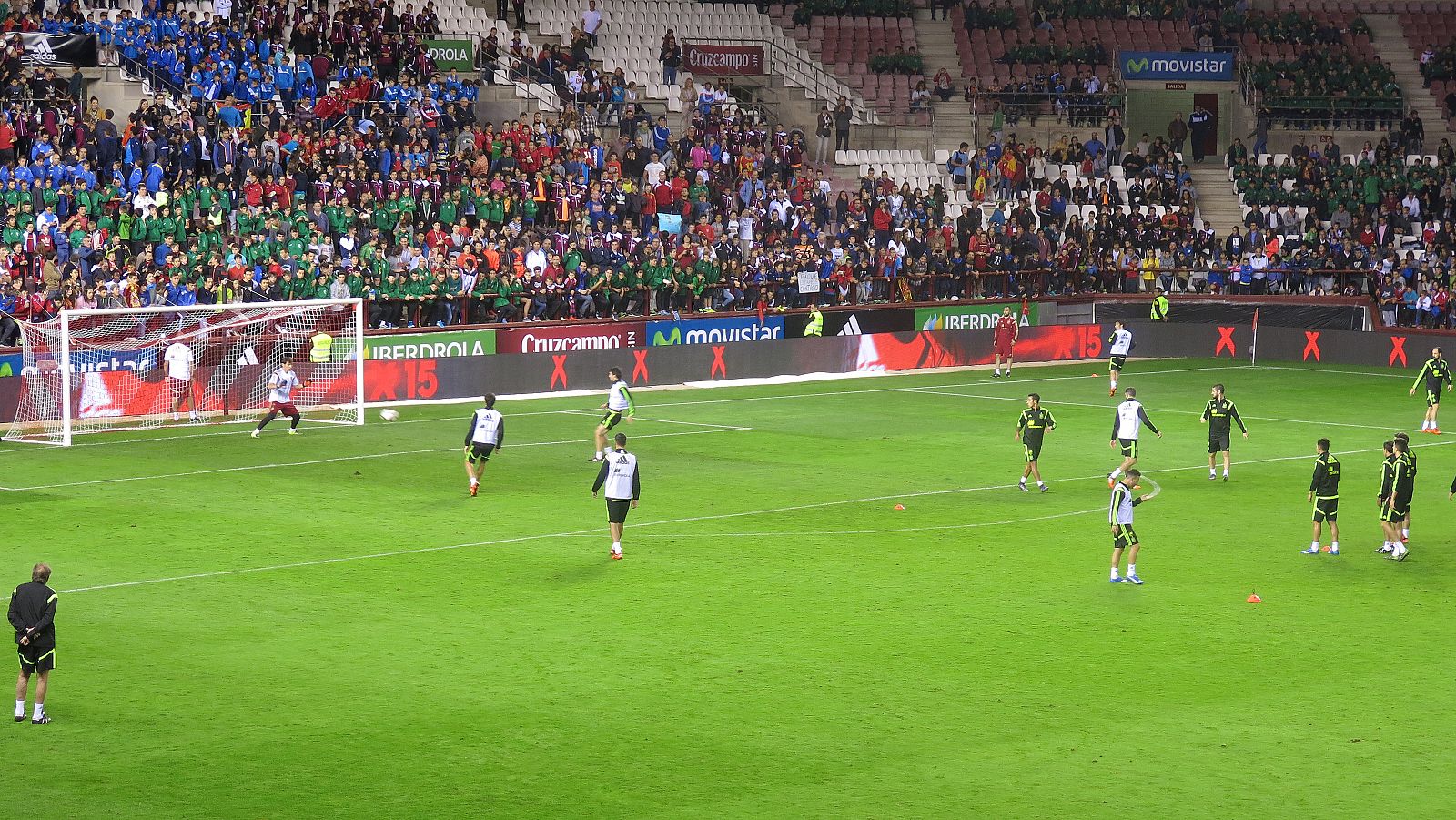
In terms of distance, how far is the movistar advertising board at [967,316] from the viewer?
51781 mm

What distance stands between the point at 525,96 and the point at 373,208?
32.6ft

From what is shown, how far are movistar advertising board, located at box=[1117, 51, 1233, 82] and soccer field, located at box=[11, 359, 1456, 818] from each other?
96.3 feet

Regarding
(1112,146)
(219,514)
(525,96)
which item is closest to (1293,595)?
(219,514)

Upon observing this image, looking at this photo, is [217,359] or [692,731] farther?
[217,359]

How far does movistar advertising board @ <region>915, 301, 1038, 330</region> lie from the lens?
170ft

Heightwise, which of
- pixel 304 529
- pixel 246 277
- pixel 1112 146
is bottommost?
pixel 304 529

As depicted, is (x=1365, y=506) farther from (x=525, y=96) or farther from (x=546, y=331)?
(x=525, y=96)

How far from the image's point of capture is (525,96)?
51.7 m

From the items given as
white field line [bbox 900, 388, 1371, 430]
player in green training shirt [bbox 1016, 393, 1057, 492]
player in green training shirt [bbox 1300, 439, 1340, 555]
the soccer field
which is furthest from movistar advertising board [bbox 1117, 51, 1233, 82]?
player in green training shirt [bbox 1300, 439, 1340, 555]

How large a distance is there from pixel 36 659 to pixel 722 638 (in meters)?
6.89

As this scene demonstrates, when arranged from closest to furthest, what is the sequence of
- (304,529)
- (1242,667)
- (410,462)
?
(1242,667), (304,529), (410,462)

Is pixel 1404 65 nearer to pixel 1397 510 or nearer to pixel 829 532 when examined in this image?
pixel 1397 510

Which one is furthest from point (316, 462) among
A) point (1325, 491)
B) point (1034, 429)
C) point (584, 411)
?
point (1325, 491)

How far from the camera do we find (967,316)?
5247cm
